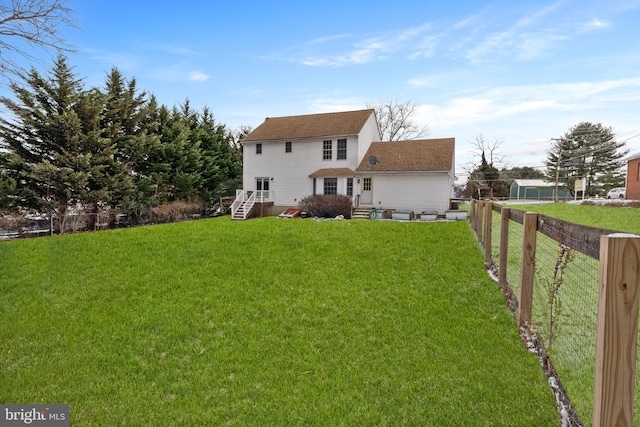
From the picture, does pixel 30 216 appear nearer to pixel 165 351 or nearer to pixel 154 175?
pixel 154 175

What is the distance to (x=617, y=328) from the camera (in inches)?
60.2

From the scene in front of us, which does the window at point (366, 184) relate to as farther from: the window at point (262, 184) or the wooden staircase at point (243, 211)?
the wooden staircase at point (243, 211)

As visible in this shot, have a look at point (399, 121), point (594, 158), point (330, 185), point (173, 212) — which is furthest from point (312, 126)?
point (594, 158)

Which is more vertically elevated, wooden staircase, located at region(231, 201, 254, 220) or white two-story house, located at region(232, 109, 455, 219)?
white two-story house, located at region(232, 109, 455, 219)

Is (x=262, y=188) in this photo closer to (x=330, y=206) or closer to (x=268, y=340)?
(x=330, y=206)

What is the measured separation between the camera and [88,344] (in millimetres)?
4219

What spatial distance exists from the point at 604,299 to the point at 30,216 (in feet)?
63.3

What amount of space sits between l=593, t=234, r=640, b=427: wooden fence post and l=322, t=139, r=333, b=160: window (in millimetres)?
19802

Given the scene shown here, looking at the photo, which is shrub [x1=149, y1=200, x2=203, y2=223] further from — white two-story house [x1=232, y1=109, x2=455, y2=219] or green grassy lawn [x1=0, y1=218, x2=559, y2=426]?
green grassy lawn [x1=0, y1=218, x2=559, y2=426]

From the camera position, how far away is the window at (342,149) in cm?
2056

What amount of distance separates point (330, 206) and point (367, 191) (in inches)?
126

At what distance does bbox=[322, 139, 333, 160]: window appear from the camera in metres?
20.9

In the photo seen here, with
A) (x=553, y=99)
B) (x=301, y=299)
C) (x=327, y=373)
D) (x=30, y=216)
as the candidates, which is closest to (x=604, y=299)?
(x=327, y=373)

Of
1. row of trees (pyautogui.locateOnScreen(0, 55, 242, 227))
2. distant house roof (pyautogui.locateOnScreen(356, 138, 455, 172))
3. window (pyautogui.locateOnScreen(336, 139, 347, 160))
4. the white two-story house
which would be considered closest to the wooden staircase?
the white two-story house
